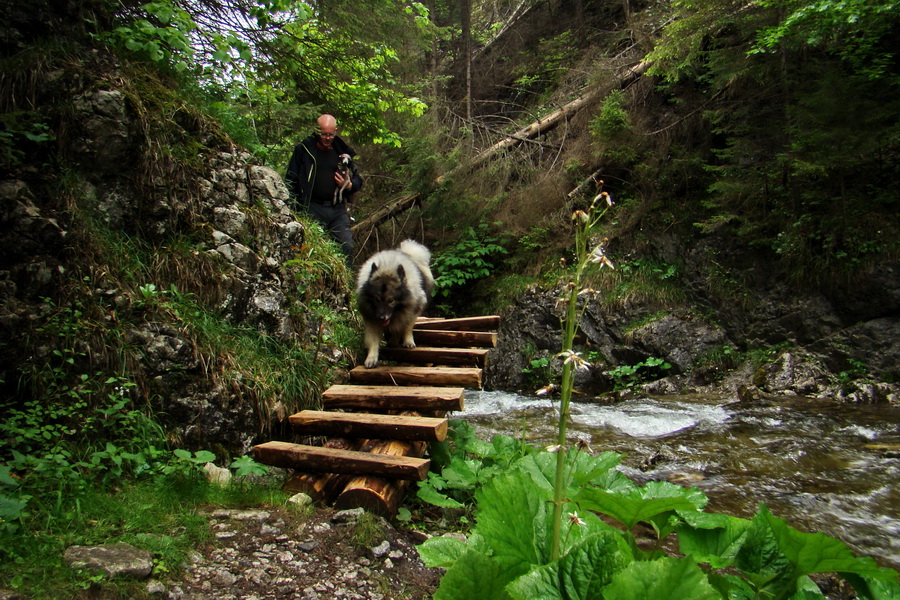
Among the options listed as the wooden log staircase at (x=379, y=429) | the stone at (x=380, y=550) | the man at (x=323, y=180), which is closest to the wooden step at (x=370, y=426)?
the wooden log staircase at (x=379, y=429)

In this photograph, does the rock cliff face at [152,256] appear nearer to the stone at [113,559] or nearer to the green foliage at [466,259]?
the stone at [113,559]

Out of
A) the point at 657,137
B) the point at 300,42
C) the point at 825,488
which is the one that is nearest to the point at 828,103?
the point at 657,137

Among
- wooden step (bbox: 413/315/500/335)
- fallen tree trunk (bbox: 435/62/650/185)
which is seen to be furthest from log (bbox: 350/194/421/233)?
wooden step (bbox: 413/315/500/335)

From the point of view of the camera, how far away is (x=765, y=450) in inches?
215

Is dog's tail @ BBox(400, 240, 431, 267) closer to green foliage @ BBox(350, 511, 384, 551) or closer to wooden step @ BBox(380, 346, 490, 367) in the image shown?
wooden step @ BBox(380, 346, 490, 367)

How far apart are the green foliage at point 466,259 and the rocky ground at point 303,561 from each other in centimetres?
808

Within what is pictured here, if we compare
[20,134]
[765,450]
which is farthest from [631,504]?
[20,134]

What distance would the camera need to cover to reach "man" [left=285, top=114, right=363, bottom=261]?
23.6ft

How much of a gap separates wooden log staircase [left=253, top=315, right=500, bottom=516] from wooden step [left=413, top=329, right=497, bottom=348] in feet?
1.52

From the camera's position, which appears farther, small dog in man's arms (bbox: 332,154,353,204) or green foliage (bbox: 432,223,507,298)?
green foliage (bbox: 432,223,507,298)

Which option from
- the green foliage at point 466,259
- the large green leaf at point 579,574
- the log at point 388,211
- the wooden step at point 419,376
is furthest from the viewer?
the log at point 388,211

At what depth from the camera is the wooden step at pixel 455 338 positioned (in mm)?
6039

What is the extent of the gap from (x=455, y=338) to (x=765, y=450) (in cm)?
356

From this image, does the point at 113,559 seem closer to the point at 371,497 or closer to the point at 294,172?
the point at 371,497
